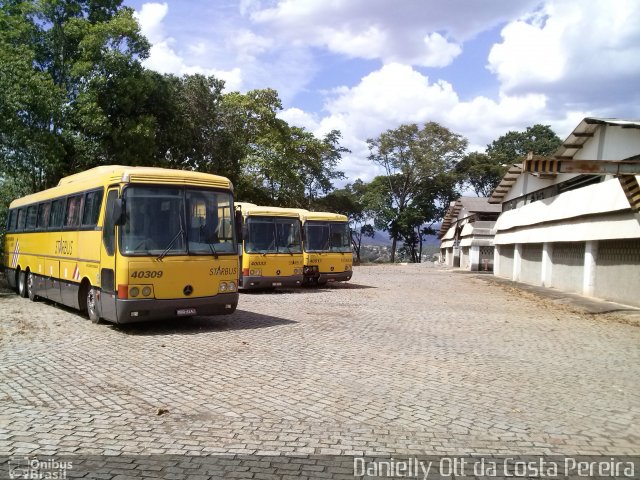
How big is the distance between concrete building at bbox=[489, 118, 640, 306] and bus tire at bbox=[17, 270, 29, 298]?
15.4m

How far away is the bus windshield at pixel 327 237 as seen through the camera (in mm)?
20538

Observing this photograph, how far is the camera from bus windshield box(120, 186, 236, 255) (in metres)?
9.88

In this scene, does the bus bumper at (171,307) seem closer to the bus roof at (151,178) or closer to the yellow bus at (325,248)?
the bus roof at (151,178)

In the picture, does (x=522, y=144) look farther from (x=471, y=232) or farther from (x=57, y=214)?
(x=57, y=214)

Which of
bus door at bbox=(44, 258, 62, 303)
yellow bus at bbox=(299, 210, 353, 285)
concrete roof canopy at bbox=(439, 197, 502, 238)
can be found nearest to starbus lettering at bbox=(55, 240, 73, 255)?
bus door at bbox=(44, 258, 62, 303)

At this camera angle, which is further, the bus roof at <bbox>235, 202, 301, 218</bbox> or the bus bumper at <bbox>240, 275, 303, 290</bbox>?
the bus roof at <bbox>235, 202, 301, 218</bbox>

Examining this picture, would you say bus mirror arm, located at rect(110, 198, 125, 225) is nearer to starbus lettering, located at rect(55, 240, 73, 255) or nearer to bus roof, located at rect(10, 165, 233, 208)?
bus roof, located at rect(10, 165, 233, 208)

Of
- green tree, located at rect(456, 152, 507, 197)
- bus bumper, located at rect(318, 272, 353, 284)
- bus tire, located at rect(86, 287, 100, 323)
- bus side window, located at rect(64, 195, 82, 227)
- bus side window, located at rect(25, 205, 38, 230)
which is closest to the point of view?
bus tire, located at rect(86, 287, 100, 323)

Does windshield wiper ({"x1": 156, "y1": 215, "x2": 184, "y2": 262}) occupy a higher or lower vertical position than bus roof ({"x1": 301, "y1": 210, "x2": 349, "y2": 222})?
lower

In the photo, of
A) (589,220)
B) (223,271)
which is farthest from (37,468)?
(589,220)

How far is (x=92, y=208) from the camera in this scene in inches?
440

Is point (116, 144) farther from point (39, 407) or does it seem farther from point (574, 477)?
point (574, 477)

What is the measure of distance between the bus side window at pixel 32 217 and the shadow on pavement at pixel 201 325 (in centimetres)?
598

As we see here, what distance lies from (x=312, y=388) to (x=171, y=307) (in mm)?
4455
